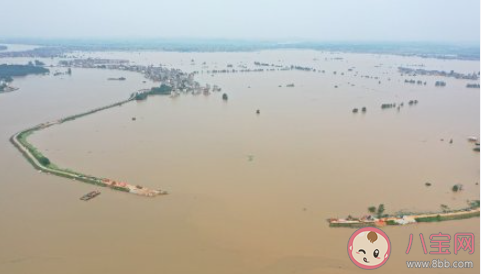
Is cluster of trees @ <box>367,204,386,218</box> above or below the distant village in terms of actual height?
below

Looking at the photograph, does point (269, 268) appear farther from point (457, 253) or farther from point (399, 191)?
point (399, 191)

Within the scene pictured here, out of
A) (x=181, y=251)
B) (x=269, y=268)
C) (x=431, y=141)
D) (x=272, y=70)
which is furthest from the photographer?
(x=272, y=70)

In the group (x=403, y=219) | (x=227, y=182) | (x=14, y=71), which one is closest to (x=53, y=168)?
(x=227, y=182)

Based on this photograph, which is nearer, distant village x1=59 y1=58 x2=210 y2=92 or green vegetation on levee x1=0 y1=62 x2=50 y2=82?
distant village x1=59 y1=58 x2=210 y2=92

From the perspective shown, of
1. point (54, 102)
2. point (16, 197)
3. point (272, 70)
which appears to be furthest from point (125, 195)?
point (272, 70)

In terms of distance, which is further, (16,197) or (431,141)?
(431,141)

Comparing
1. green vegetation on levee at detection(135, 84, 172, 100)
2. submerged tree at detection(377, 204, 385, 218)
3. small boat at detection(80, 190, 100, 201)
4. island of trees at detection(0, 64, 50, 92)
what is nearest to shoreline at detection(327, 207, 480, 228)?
submerged tree at detection(377, 204, 385, 218)

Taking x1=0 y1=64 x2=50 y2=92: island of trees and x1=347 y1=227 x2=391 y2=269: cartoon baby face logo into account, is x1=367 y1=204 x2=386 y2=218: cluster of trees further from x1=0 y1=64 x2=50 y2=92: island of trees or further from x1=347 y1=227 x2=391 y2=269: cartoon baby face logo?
x1=0 y1=64 x2=50 y2=92: island of trees
